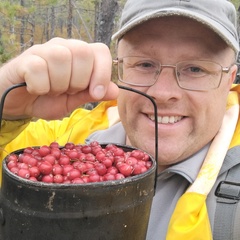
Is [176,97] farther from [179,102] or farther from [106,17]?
[106,17]

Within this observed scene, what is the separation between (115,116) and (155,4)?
708mm

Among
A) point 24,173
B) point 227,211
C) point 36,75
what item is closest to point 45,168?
point 24,173

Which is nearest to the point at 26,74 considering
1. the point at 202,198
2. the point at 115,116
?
the point at 202,198

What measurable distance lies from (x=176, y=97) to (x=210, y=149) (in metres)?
0.27

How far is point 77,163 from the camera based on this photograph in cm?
107

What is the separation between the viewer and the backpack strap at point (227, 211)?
1401mm

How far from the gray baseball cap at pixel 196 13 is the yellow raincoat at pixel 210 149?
0.36 m

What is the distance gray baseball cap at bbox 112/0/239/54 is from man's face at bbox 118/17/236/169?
44 mm

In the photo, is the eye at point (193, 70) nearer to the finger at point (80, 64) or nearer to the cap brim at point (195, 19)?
the cap brim at point (195, 19)

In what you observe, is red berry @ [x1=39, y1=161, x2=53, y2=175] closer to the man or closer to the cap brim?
the man

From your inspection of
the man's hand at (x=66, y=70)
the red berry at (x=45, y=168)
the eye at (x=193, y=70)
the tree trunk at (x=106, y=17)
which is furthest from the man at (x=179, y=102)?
the tree trunk at (x=106, y=17)

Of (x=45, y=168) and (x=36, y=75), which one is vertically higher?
(x=36, y=75)

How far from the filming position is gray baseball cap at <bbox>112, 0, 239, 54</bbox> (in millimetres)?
1614

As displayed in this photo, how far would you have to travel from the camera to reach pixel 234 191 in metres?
1.45
